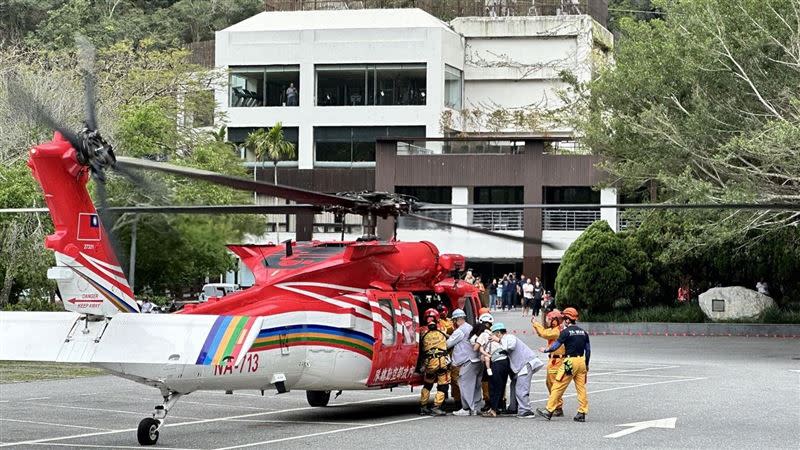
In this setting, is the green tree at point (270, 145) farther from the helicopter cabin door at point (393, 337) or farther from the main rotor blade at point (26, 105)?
the main rotor blade at point (26, 105)

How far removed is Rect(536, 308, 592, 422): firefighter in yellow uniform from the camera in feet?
65.4

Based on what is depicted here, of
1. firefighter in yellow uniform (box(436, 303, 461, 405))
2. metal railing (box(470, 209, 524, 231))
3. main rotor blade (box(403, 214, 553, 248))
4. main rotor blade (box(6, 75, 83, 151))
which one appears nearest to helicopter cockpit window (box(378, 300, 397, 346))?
firefighter in yellow uniform (box(436, 303, 461, 405))

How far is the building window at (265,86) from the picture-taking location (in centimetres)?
7662

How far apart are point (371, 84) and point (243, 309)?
58619mm

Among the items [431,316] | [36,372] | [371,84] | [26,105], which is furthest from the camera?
[371,84]

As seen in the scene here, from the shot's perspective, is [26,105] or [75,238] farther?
[75,238]

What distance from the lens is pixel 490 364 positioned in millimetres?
20766

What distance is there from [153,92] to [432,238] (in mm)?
18183

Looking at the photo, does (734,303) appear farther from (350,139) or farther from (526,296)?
(350,139)

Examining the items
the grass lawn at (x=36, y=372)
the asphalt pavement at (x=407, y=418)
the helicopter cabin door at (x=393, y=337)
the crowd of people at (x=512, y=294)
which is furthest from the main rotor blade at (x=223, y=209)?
the crowd of people at (x=512, y=294)

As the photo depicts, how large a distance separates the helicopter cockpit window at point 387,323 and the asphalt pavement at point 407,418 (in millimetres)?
1230

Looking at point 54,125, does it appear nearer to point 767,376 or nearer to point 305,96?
point 767,376

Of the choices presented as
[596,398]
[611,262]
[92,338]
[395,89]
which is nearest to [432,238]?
[395,89]

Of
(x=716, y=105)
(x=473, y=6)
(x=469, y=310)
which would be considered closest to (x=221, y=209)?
(x=469, y=310)
